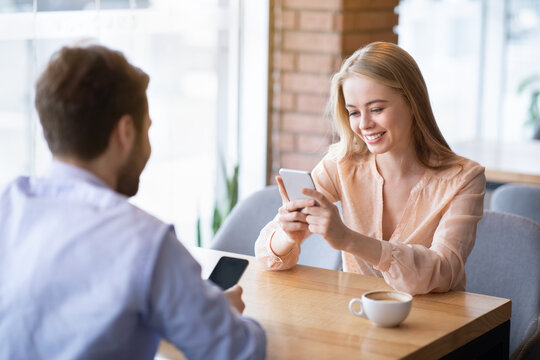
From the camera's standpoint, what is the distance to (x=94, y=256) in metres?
1.30

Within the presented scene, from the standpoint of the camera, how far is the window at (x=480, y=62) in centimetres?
742

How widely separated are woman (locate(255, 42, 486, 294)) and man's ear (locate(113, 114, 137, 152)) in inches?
25.8

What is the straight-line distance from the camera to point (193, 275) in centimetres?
133

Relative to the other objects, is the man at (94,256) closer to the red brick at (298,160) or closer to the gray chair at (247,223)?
the gray chair at (247,223)

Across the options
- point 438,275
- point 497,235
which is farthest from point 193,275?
point 497,235

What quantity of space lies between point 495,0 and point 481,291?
5.90 meters

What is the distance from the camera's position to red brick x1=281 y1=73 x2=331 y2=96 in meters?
4.00

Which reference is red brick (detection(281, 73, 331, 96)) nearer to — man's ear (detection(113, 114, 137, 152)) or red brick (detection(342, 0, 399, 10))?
red brick (detection(342, 0, 399, 10))

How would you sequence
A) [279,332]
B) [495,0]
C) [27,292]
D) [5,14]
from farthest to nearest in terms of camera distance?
[495,0]
[5,14]
[279,332]
[27,292]

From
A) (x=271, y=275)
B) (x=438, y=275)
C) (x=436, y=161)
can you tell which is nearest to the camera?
(x=438, y=275)

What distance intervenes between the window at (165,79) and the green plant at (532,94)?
13.9 feet

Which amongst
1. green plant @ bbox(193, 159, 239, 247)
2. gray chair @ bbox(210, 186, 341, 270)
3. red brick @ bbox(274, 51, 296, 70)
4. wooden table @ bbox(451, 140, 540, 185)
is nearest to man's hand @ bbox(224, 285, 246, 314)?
gray chair @ bbox(210, 186, 341, 270)

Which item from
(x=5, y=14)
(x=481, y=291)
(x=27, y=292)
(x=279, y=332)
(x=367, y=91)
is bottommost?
(x=481, y=291)

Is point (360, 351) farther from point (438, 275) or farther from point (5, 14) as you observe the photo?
point (5, 14)
